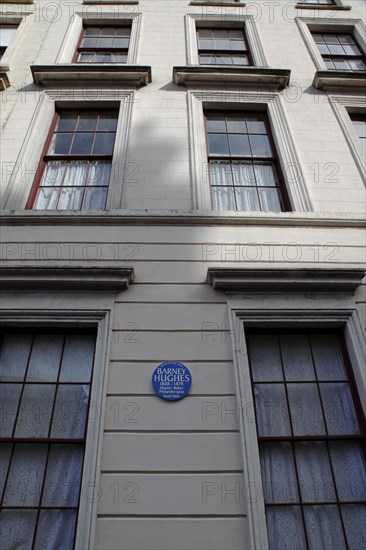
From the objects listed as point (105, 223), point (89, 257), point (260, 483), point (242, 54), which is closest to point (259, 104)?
point (242, 54)

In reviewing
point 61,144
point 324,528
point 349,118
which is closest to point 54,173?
point 61,144

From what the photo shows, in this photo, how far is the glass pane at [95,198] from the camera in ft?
24.6

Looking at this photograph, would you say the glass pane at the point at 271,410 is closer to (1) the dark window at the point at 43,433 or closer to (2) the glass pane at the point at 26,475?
(1) the dark window at the point at 43,433

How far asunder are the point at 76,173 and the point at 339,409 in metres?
5.75

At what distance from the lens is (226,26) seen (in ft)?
38.6

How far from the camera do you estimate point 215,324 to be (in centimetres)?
581

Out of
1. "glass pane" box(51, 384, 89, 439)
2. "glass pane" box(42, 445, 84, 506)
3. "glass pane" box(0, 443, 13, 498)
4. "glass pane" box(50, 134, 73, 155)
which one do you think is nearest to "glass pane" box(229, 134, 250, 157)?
"glass pane" box(50, 134, 73, 155)

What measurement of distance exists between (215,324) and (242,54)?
8046mm

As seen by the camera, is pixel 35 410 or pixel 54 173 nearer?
pixel 35 410

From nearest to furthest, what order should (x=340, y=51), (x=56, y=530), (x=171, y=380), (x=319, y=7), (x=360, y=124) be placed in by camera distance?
(x=56, y=530) → (x=171, y=380) → (x=360, y=124) → (x=340, y=51) → (x=319, y=7)

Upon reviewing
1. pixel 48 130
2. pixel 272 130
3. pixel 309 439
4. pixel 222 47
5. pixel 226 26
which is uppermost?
pixel 226 26

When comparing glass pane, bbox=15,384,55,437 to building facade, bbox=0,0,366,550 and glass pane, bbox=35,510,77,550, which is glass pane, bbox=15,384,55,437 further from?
glass pane, bbox=35,510,77,550

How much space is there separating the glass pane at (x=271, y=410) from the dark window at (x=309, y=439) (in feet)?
0.04

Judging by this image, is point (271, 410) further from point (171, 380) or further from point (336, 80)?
point (336, 80)
